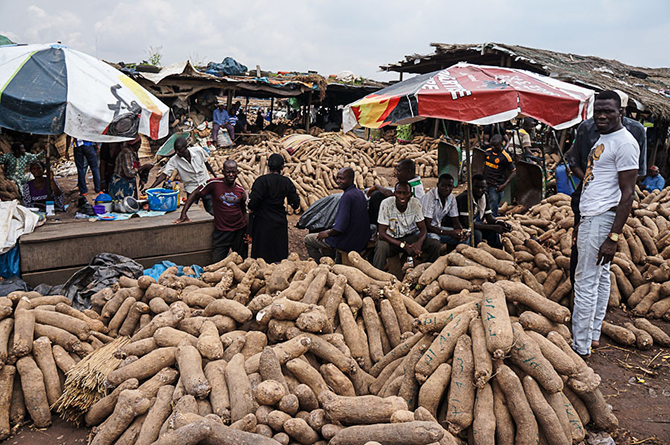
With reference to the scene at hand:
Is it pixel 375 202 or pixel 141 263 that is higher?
pixel 375 202

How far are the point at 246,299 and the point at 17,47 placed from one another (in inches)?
151

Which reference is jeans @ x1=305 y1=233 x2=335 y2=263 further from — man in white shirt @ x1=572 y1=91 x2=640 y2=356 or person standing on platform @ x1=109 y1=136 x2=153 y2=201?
person standing on platform @ x1=109 y1=136 x2=153 y2=201

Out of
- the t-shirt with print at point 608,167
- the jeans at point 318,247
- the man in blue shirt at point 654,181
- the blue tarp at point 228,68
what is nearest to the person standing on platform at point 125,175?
the jeans at point 318,247

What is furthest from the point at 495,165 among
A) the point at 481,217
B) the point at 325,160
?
the point at 325,160

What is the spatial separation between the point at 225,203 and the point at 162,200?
4.03 feet

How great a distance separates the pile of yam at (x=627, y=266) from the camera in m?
5.34

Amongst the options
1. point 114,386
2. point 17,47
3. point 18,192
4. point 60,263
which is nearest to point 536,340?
point 114,386

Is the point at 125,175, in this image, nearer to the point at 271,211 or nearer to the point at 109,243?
the point at 109,243

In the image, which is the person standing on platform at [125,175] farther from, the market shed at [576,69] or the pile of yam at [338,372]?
the market shed at [576,69]

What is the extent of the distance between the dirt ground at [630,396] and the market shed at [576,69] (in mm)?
8584

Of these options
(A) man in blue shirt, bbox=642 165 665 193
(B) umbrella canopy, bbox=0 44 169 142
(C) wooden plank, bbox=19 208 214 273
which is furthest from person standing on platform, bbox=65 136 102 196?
(A) man in blue shirt, bbox=642 165 665 193

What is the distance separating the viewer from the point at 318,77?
1872 cm

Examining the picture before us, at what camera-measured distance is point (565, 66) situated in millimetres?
13344

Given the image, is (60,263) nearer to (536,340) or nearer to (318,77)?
(536,340)
